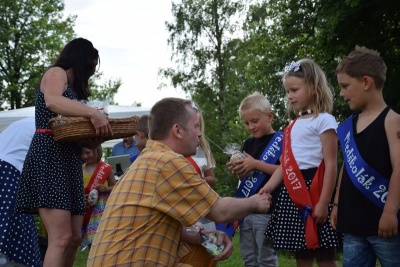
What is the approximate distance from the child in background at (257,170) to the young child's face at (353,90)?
46.4 inches

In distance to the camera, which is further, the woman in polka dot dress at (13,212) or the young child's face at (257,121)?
the young child's face at (257,121)

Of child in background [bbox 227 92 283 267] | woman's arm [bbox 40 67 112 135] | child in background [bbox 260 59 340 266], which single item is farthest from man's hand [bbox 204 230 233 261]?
child in background [bbox 227 92 283 267]

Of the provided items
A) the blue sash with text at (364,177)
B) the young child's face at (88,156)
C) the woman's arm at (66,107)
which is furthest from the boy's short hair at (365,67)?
the young child's face at (88,156)

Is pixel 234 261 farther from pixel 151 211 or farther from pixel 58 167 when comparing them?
pixel 151 211

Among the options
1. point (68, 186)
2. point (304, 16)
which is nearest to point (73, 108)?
point (68, 186)

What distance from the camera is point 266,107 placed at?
5.29 meters

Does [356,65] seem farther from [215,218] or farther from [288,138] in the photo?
[215,218]

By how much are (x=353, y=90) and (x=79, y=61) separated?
1.86 meters

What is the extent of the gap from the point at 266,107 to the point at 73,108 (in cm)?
154

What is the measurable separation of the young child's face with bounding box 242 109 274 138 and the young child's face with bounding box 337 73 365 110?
1.35m

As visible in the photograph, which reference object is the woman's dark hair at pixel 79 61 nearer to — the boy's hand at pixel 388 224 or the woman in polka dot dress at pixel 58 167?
the woman in polka dot dress at pixel 58 167

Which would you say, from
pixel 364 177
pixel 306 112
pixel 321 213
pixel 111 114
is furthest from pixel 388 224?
pixel 111 114

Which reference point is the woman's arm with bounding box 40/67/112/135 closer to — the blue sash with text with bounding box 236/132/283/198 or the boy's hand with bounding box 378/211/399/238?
the blue sash with text with bounding box 236/132/283/198

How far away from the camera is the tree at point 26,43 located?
32.6 meters
